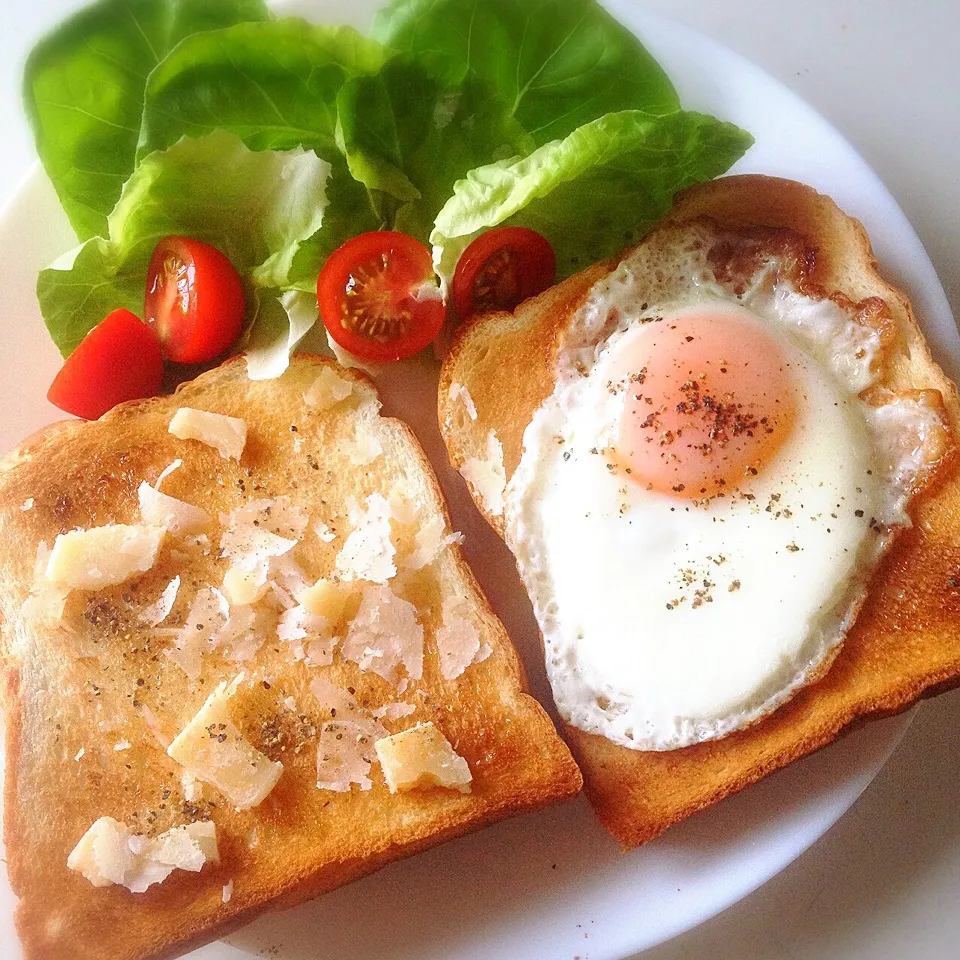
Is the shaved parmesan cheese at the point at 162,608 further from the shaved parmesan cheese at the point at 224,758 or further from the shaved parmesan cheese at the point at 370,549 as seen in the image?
the shaved parmesan cheese at the point at 370,549

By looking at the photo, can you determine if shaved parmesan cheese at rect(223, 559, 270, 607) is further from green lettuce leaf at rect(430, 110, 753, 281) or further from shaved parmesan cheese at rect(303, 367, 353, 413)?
green lettuce leaf at rect(430, 110, 753, 281)

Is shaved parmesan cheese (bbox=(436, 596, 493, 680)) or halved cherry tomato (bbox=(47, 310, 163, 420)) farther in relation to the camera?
halved cherry tomato (bbox=(47, 310, 163, 420))

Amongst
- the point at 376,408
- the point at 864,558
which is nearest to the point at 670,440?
the point at 864,558

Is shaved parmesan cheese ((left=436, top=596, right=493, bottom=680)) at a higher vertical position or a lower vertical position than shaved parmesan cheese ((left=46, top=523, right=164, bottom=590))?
higher

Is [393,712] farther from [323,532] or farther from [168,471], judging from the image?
[168,471]

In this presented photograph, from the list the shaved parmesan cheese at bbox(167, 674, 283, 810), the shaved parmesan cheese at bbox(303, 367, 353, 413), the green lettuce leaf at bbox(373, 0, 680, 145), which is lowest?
the shaved parmesan cheese at bbox(167, 674, 283, 810)

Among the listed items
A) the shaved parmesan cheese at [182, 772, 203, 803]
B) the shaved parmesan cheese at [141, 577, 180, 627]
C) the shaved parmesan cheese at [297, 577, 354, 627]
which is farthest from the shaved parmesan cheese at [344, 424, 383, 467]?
the shaved parmesan cheese at [182, 772, 203, 803]

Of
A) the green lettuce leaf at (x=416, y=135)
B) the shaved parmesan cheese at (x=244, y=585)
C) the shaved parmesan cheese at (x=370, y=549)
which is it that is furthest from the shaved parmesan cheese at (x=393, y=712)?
the green lettuce leaf at (x=416, y=135)
